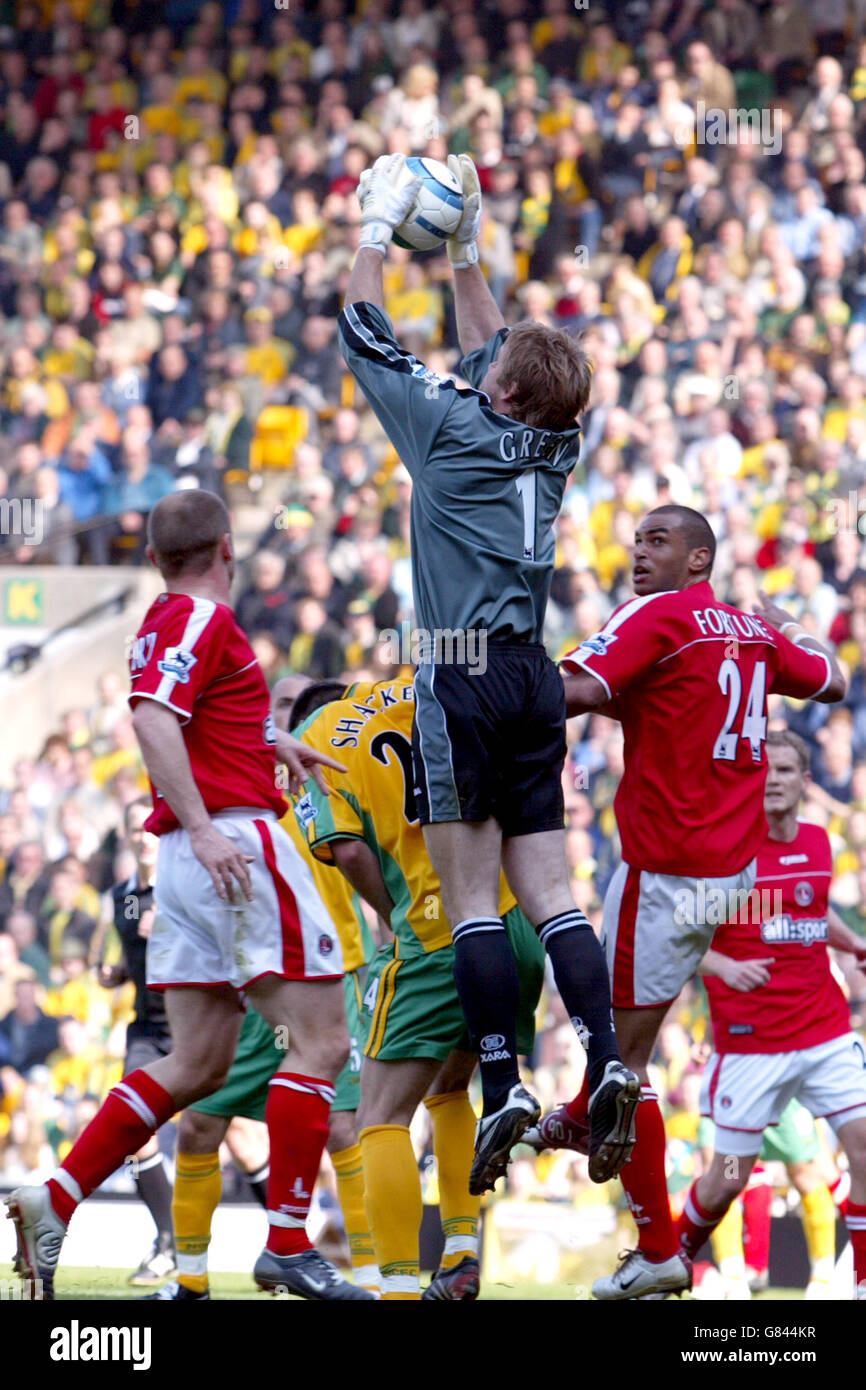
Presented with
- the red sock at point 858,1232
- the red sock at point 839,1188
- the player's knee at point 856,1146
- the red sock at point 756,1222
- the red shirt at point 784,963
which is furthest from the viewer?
the red sock at point 839,1188

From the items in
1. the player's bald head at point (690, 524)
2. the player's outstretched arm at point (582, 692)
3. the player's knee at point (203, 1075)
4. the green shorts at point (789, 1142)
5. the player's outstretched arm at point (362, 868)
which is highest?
the player's bald head at point (690, 524)

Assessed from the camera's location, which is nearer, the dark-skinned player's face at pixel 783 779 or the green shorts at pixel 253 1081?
the green shorts at pixel 253 1081

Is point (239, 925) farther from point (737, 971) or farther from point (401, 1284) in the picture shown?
point (737, 971)

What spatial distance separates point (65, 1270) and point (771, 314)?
28.8 ft

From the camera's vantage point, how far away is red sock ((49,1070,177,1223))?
4.81 m

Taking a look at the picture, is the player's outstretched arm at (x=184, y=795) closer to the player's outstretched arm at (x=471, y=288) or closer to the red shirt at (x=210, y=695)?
the red shirt at (x=210, y=695)

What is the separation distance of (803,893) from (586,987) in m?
2.41

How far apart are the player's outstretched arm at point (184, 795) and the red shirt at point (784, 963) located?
2508 mm

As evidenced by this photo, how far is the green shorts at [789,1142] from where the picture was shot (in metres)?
7.65

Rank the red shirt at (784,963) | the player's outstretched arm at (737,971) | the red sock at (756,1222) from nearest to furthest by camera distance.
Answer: the player's outstretched arm at (737,971)
the red shirt at (784,963)
the red sock at (756,1222)

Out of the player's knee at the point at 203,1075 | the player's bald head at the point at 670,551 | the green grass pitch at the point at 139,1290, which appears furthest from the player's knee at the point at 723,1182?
the player's bald head at the point at 670,551

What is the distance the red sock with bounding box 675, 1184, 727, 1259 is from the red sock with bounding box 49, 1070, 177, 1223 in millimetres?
2276

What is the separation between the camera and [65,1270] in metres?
7.60
